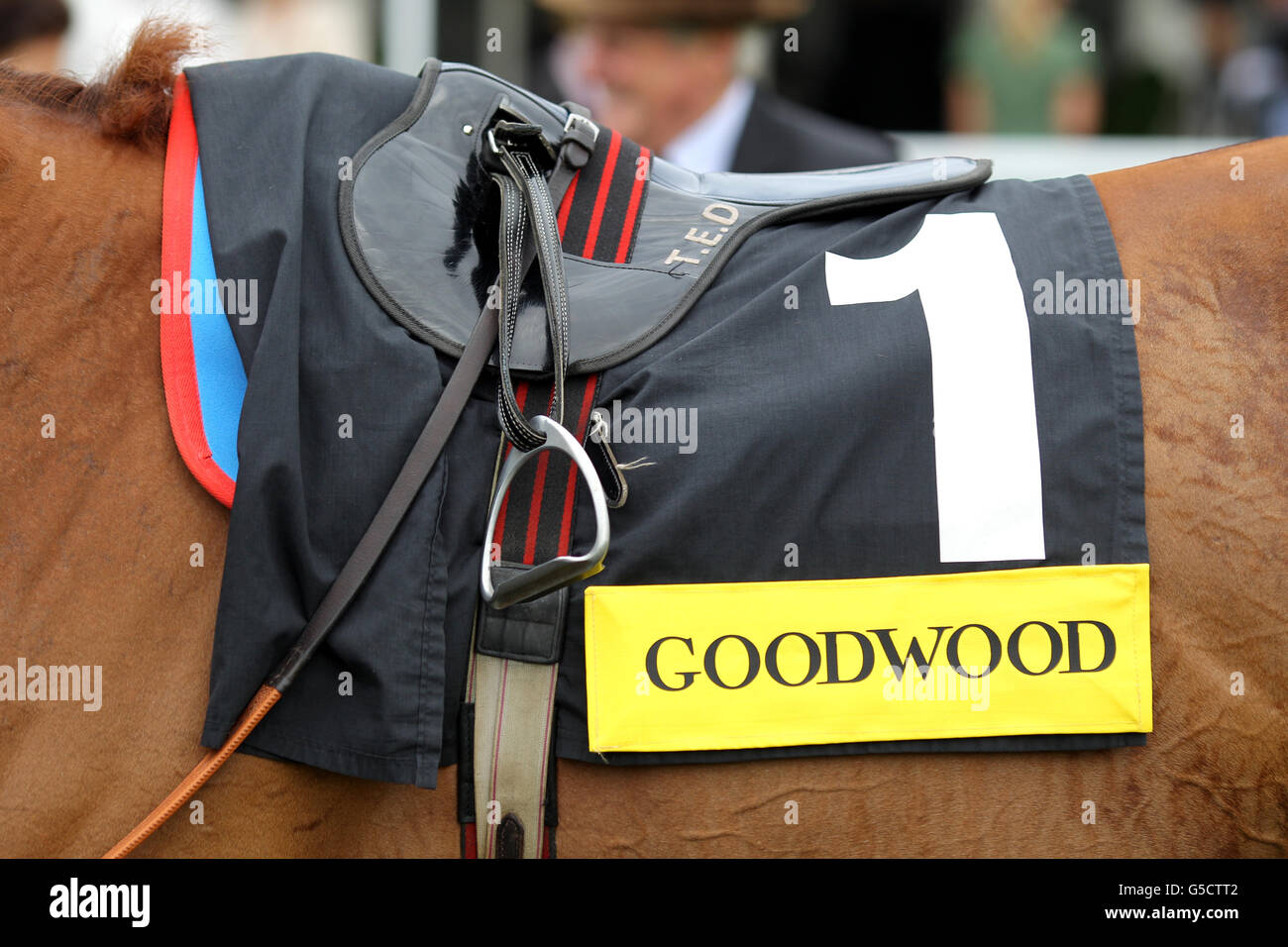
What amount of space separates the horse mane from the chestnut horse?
A: 8 centimetres

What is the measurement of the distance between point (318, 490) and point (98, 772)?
40cm

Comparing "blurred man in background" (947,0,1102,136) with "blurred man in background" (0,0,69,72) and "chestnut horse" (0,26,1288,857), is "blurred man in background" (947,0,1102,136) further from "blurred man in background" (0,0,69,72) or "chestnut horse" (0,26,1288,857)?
"chestnut horse" (0,26,1288,857)

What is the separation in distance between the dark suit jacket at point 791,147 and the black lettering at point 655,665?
2582mm

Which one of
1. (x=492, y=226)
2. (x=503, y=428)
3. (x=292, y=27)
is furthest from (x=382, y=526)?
(x=292, y=27)

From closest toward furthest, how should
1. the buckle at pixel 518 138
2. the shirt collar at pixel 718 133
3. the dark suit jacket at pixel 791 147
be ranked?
the buckle at pixel 518 138 < the dark suit jacket at pixel 791 147 < the shirt collar at pixel 718 133

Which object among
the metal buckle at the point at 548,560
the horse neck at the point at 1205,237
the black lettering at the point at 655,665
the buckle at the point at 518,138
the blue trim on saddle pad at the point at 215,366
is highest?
the buckle at the point at 518,138

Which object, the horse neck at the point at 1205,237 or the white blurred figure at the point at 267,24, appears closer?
the horse neck at the point at 1205,237

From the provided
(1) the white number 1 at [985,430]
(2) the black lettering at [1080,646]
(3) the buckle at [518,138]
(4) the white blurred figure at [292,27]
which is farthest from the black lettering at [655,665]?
(4) the white blurred figure at [292,27]

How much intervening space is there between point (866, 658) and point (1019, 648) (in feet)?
0.62

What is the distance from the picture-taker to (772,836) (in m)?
1.33

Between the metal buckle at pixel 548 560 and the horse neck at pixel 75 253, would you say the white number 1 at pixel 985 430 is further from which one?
the horse neck at pixel 75 253

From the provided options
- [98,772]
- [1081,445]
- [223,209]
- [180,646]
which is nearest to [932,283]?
[1081,445]

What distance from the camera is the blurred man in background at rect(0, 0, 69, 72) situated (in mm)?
3037

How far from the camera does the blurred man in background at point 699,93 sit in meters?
3.59
